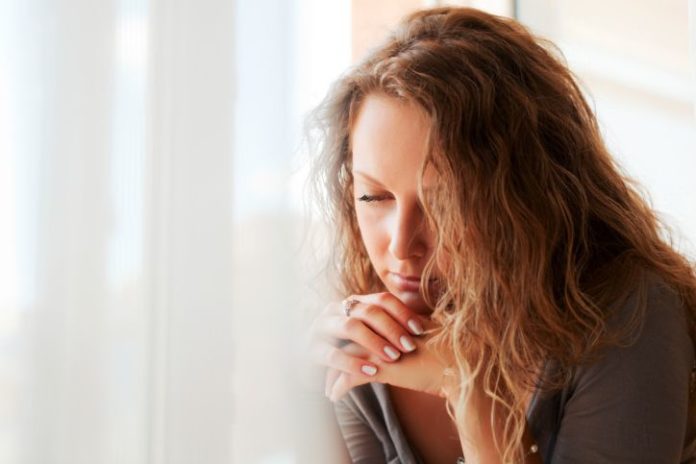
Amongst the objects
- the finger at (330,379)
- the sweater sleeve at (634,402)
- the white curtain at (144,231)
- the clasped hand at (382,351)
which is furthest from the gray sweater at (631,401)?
the white curtain at (144,231)

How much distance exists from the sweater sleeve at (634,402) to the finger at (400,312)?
0.72ft

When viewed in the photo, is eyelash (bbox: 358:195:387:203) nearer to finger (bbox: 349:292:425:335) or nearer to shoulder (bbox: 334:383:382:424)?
finger (bbox: 349:292:425:335)

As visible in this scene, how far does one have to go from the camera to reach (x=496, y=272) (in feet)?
3.30

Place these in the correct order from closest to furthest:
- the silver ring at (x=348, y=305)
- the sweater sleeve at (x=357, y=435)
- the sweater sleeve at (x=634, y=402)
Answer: the sweater sleeve at (x=634, y=402) < the silver ring at (x=348, y=305) < the sweater sleeve at (x=357, y=435)

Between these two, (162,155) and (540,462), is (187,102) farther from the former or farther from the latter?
(540,462)

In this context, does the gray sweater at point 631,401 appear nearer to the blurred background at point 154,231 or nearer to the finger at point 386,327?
the finger at point 386,327

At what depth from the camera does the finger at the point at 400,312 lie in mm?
1019

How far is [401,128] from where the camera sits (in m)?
0.99

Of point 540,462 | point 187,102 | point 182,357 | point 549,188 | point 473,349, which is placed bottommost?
point 540,462

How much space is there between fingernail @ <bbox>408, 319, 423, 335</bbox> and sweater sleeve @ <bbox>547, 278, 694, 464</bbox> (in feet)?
0.71

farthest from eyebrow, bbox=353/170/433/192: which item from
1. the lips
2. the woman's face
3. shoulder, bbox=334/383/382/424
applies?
shoulder, bbox=334/383/382/424

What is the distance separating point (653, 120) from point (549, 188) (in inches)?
29.5

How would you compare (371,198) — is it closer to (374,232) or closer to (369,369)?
(374,232)

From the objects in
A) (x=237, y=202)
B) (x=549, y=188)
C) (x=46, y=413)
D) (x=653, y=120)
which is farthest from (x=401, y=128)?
(x=653, y=120)
